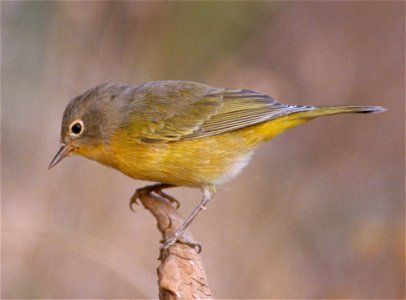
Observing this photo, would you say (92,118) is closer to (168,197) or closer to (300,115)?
(168,197)

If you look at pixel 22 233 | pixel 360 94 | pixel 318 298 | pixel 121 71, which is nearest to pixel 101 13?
pixel 121 71

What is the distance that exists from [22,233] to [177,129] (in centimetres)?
128

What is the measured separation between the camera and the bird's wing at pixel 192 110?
4.32 metres

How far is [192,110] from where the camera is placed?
176 inches

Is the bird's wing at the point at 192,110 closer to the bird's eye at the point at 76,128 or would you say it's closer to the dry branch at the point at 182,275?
the bird's eye at the point at 76,128

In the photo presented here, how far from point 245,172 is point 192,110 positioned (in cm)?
190

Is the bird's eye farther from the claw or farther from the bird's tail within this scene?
the bird's tail

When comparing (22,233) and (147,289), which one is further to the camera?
(22,233)

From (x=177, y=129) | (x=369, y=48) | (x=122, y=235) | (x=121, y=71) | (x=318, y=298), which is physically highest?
(x=369, y=48)

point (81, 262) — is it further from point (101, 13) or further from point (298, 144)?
point (298, 144)

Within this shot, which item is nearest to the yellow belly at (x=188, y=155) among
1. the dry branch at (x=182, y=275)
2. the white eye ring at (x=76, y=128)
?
the white eye ring at (x=76, y=128)

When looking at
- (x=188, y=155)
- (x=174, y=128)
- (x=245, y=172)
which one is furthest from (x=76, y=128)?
(x=245, y=172)

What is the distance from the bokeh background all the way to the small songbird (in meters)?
0.45

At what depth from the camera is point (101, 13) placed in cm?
458
